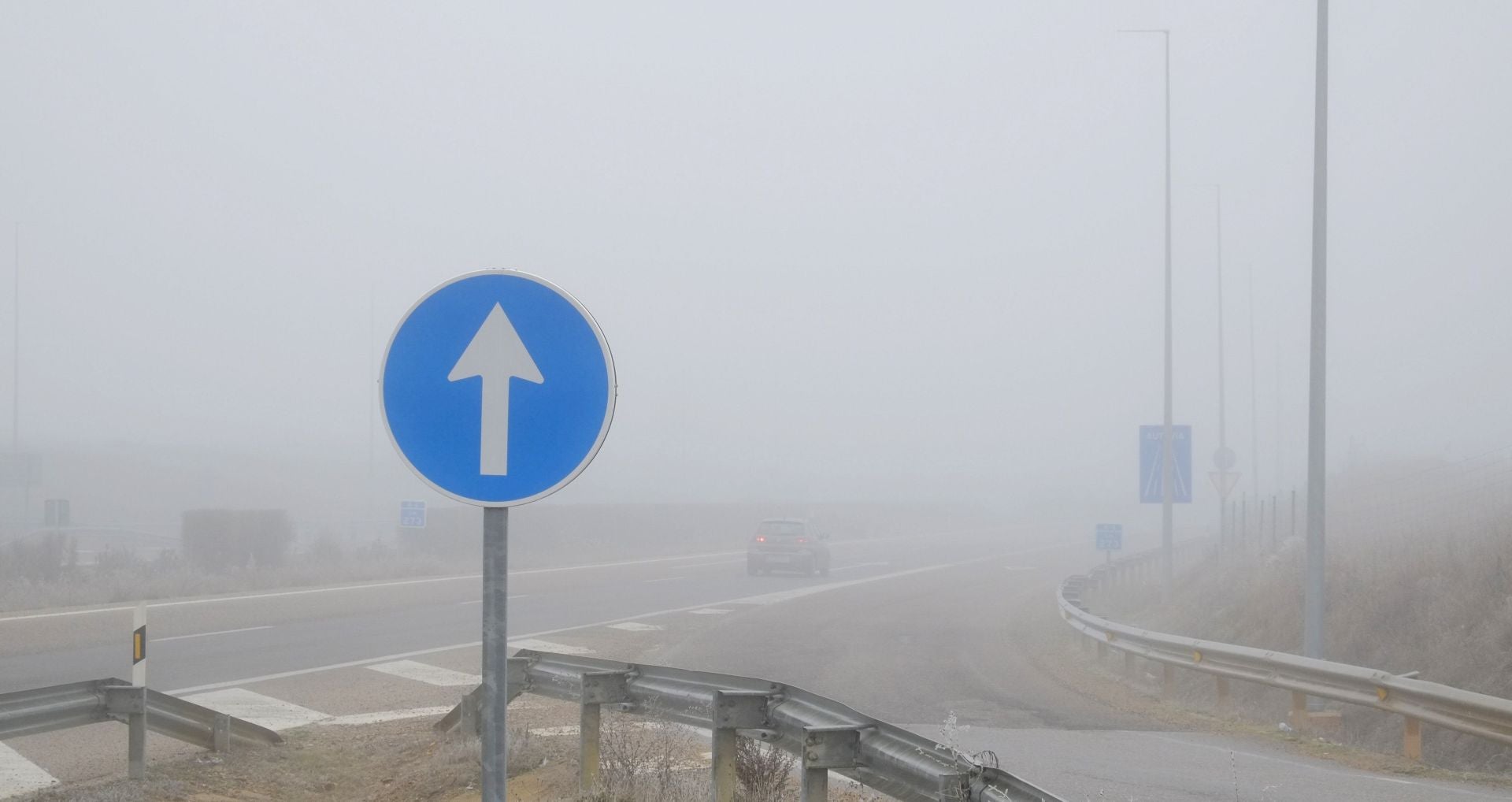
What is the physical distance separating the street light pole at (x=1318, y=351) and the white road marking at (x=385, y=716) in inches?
331

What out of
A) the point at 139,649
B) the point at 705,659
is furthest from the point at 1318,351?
the point at 139,649

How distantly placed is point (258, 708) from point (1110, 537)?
22954 mm

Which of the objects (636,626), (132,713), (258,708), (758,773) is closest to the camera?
(758,773)

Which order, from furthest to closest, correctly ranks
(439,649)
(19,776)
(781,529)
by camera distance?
(781,529) < (439,649) < (19,776)

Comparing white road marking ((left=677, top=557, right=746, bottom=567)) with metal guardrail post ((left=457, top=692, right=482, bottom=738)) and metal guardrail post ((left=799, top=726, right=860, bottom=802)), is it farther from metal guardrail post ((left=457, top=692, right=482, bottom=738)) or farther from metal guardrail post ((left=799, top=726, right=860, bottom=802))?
metal guardrail post ((left=799, top=726, right=860, bottom=802))

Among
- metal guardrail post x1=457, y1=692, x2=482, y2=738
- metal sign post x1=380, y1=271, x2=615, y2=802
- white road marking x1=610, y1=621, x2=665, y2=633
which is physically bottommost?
white road marking x1=610, y1=621, x2=665, y2=633

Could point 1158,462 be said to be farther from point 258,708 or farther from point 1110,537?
point 258,708

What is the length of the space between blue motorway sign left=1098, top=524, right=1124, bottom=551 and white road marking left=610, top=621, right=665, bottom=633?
13616 mm

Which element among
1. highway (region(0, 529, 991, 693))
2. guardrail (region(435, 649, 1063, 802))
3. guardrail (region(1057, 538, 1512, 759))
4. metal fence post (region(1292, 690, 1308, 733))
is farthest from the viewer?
highway (region(0, 529, 991, 693))

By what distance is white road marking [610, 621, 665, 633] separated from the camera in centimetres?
1998

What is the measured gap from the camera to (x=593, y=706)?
6.78 m

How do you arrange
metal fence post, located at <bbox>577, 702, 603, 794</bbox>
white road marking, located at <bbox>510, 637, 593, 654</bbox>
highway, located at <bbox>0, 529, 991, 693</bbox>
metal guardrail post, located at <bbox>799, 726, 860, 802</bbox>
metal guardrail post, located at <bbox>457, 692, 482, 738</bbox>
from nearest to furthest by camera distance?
metal guardrail post, located at <bbox>799, 726, 860, 802</bbox> → metal fence post, located at <bbox>577, 702, 603, 794</bbox> → metal guardrail post, located at <bbox>457, 692, 482, 738</bbox> → highway, located at <bbox>0, 529, 991, 693</bbox> → white road marking, located at <bbox>510, 637, 593, 654</bbox>

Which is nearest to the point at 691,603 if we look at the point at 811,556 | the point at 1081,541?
the point at 811,556

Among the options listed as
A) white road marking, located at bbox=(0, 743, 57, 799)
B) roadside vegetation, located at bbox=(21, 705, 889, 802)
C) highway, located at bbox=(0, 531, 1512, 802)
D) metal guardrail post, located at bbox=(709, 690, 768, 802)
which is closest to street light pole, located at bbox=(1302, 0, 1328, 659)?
highway, located at bbox=(0, 531, 1512, 802)
